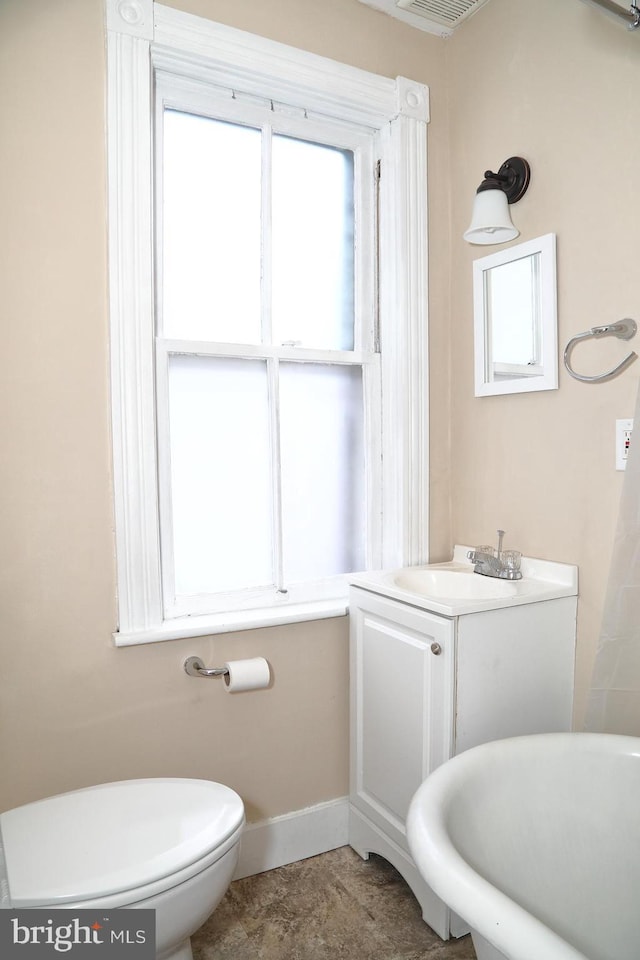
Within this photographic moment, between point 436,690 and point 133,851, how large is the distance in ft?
2.53

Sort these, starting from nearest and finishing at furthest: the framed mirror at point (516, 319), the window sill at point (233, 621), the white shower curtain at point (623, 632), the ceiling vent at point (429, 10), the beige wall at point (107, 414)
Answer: the white shower curtain at point (623, 632) < the beige wall at point (107, 414) < the window sill at point (233, 621) < the framed mirror at point (516, 319) < the ceiling vent at point (429, 10)

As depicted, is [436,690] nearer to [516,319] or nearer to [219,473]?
→ [219,473]

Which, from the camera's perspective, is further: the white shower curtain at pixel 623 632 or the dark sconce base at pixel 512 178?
the dark sconce base at pixel 512 178

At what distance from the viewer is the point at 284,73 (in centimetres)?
181

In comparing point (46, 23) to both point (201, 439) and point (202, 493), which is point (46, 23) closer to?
point (201, 439)

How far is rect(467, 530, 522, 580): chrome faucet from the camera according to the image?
1778 millimetres

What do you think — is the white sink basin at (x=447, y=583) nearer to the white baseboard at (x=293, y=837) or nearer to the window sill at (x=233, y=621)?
the window sill at (x=233, y=621)

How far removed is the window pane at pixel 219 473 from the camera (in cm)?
180

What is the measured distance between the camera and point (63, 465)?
5.07ft

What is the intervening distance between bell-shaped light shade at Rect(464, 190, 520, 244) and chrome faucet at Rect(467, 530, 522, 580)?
0.86m

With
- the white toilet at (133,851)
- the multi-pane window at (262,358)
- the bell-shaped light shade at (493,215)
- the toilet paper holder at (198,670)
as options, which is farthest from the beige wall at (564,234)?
the white toilet at (133,851)

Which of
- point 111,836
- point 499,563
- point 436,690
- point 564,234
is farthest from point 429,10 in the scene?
point 111,836

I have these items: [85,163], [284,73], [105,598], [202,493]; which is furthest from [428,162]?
[105,598]

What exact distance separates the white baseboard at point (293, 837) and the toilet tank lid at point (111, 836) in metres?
0.56
